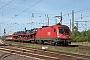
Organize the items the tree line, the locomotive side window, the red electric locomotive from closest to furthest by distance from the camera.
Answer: the red electric locomotive, the locomotive side window, the tree line

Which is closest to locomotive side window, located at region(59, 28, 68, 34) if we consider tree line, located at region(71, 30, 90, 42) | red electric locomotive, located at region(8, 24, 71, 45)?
red electric locomotive, located at region(8, 24, 71, 45)

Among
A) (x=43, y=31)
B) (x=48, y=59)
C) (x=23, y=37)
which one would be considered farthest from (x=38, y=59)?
(x=23, y=37)

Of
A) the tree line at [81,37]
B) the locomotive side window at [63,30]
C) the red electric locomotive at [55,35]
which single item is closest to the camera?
the red electric locomotive at [55,35]

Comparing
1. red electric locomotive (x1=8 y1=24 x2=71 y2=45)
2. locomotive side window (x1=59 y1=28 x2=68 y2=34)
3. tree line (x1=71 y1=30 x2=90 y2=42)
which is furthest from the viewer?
tree line (x1=71 y1=30 x2=90 y2=42)

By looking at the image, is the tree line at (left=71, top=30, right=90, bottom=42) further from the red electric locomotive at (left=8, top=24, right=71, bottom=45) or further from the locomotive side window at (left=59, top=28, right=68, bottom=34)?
the locomotive side window at (left=59, top=28, right=68, bottom=34)

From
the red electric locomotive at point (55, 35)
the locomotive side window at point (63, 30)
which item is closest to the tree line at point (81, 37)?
the red electric locomotive at point (55, 35)

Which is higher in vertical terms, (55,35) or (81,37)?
(81,37)

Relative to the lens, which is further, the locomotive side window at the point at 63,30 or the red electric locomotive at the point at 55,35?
the locomotive side window at the point at 63,30

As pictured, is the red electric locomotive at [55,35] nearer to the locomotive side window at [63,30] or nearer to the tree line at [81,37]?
the locomotive side window at [63,30]

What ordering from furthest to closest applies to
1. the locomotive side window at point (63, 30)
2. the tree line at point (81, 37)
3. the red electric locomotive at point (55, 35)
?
1. the tree line at point (81, 37)
2. the locomotive side window at point (63, 30)
3. the red electric locomotive at point (55, 35)

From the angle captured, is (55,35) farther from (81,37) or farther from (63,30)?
(81,37)

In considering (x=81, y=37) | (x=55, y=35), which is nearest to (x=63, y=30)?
(x=55, y=35)

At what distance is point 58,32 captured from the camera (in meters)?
27.7

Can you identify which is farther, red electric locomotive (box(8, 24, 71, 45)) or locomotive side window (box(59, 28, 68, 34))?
locomotive side window (box(59, 28, 68, 34))
